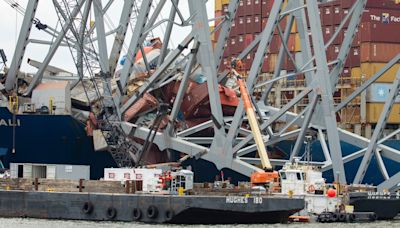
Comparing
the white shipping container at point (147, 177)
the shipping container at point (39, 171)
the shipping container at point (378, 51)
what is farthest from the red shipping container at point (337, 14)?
the white shipping container at point (147, 177)

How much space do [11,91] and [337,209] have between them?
25.9 meters

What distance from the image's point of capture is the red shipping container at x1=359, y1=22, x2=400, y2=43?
91562mm

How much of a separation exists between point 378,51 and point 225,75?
64.0 ft

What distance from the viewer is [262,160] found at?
197 feet

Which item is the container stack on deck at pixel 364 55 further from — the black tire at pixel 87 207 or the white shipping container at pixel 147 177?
the black tire at pixel 87 207

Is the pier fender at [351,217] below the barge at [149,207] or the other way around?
below

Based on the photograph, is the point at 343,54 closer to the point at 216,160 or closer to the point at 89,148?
the point at 216,160

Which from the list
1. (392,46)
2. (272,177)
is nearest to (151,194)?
(272,177)

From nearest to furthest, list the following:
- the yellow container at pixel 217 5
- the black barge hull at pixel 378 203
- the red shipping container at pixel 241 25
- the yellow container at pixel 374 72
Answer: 1. the black barge hull at pixel 378 203
2. the yellow container at pixel 374 72
3. the red shipping container at pixel 241 25
4. the yellow container at pixel 217 5

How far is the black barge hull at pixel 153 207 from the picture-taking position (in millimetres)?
52500

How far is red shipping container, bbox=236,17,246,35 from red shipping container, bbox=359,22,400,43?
1137 cm

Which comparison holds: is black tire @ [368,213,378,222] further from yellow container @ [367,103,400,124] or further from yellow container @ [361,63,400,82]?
yellow container @ [367,103,400,124]

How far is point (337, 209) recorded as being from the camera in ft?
188

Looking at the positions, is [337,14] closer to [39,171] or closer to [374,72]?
[374,72]
